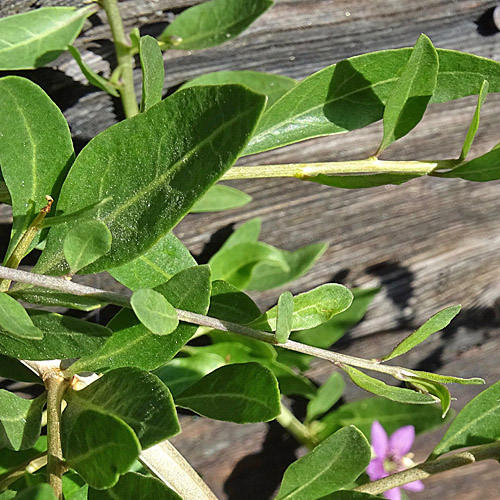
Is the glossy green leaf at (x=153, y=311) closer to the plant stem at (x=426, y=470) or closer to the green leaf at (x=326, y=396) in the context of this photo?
the plant stem at (x=426, y=470)

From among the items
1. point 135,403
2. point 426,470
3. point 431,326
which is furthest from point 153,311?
point 426,470

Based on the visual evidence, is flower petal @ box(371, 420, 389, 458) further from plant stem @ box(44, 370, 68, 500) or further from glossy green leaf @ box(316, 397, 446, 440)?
plant stem @ box(44, 370, 68, 500)

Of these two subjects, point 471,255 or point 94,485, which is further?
point 471,255

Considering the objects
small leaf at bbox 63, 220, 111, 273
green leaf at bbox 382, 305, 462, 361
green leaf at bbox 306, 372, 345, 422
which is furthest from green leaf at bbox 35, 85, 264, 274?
green leaf at bbox 306, 372, 345, 422

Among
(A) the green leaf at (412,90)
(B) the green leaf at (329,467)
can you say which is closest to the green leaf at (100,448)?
(B) the green leaf at (329,467)

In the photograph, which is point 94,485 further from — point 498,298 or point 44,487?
point 498,298

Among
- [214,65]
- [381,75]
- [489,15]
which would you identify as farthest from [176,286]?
[489,15]
